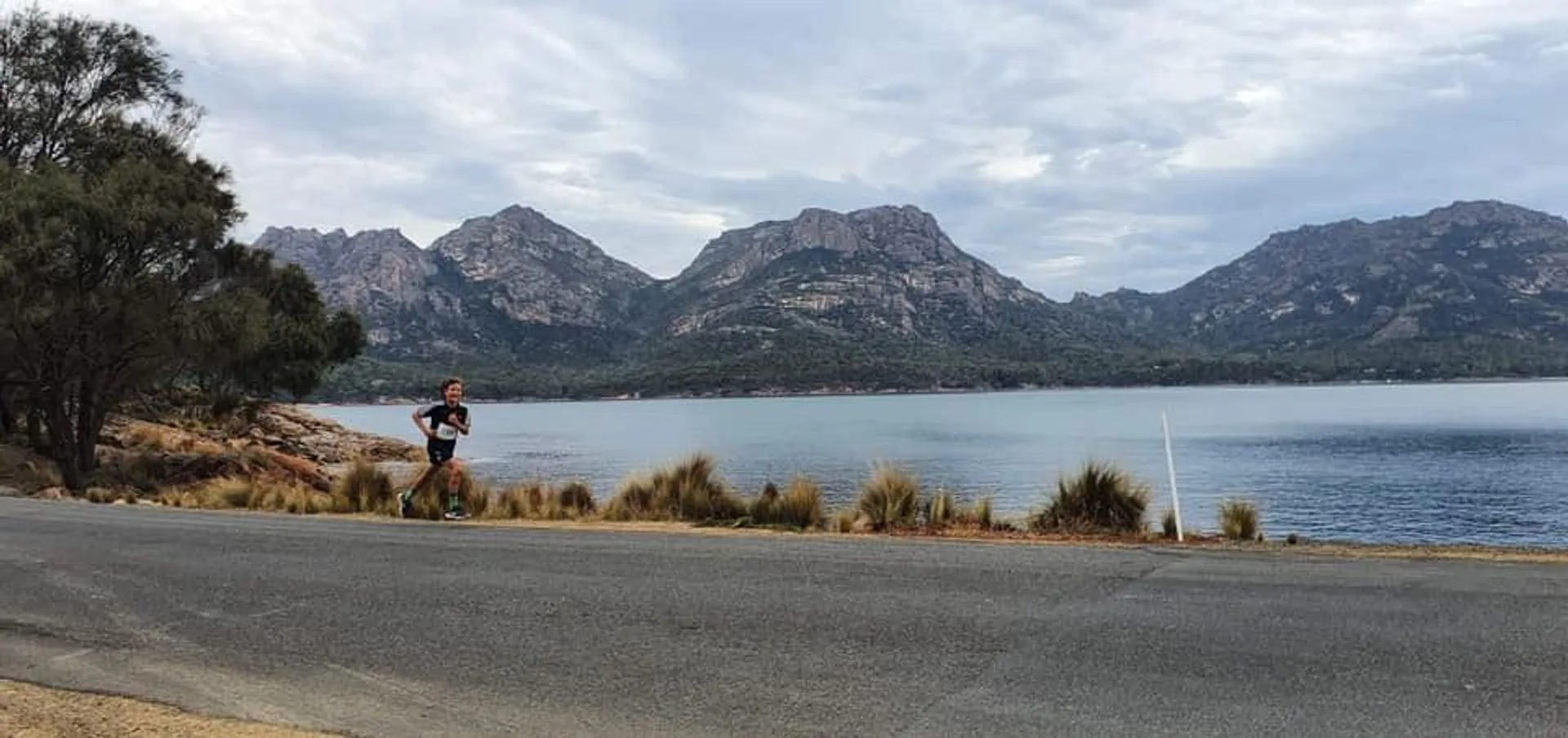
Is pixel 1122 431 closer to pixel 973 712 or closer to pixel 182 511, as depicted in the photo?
pixel 182 511

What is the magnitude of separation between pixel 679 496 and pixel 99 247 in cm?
1626

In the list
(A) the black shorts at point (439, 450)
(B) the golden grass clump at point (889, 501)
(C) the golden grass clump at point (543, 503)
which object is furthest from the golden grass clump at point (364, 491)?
(B) the golden grass clump at point (889, 501)

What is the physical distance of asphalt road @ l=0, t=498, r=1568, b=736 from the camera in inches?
227

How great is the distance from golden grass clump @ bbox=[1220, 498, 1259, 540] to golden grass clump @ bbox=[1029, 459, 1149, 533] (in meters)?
0.98

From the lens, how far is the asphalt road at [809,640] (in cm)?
576

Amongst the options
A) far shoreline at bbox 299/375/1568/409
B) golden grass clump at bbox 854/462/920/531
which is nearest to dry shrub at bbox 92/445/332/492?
golden grass clump at bbox 854/462/920/531

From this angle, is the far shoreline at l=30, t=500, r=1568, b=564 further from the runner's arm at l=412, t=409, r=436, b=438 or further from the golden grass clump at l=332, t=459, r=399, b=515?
the runner's arm at l=412, t=409, r=436, b=438

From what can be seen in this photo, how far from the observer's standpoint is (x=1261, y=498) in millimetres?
34875

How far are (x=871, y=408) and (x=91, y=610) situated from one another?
134 meters

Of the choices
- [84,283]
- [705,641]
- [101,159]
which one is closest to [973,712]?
[705,641]

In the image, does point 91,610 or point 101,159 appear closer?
point 91,610

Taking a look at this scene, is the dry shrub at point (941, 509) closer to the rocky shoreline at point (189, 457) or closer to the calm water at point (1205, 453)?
the calm water at point (1205, 453)

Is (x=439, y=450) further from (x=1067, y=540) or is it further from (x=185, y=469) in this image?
(x=185, y=469)

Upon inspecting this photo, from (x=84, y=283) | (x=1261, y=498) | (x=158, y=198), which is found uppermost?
(x=158, y=198)
